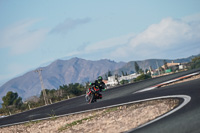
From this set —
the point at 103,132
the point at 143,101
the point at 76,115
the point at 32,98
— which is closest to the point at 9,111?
the point at 32,98

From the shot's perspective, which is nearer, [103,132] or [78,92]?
[103,132]

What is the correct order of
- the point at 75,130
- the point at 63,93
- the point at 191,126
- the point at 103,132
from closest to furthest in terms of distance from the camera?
the point at 191,126, the point at 103,132, the point at 75,130, the point at 63,93

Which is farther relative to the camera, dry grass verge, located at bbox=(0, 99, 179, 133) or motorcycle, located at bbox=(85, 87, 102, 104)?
motorcycle, located at bbox=(85, 87, 102, 104)

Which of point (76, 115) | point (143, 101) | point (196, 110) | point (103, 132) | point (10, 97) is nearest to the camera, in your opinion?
point (196, 110)

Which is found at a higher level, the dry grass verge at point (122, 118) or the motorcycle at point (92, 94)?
the motorcycle at point (92, 94)

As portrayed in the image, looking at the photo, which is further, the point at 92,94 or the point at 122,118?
the point at 92,94

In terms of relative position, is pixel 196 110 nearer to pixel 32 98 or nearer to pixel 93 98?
pixel 93 98

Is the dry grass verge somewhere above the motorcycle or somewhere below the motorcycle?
below

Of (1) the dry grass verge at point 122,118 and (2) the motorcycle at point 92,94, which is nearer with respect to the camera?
(1) the dry grass verge at point 122,118

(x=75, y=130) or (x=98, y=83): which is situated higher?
(x=98, y=83)

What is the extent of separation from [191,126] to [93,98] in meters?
17.6

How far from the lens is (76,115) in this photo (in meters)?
17.6

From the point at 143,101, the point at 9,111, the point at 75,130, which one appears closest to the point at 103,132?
the point at 75,130

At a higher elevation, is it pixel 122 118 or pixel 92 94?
pixel 92 94
